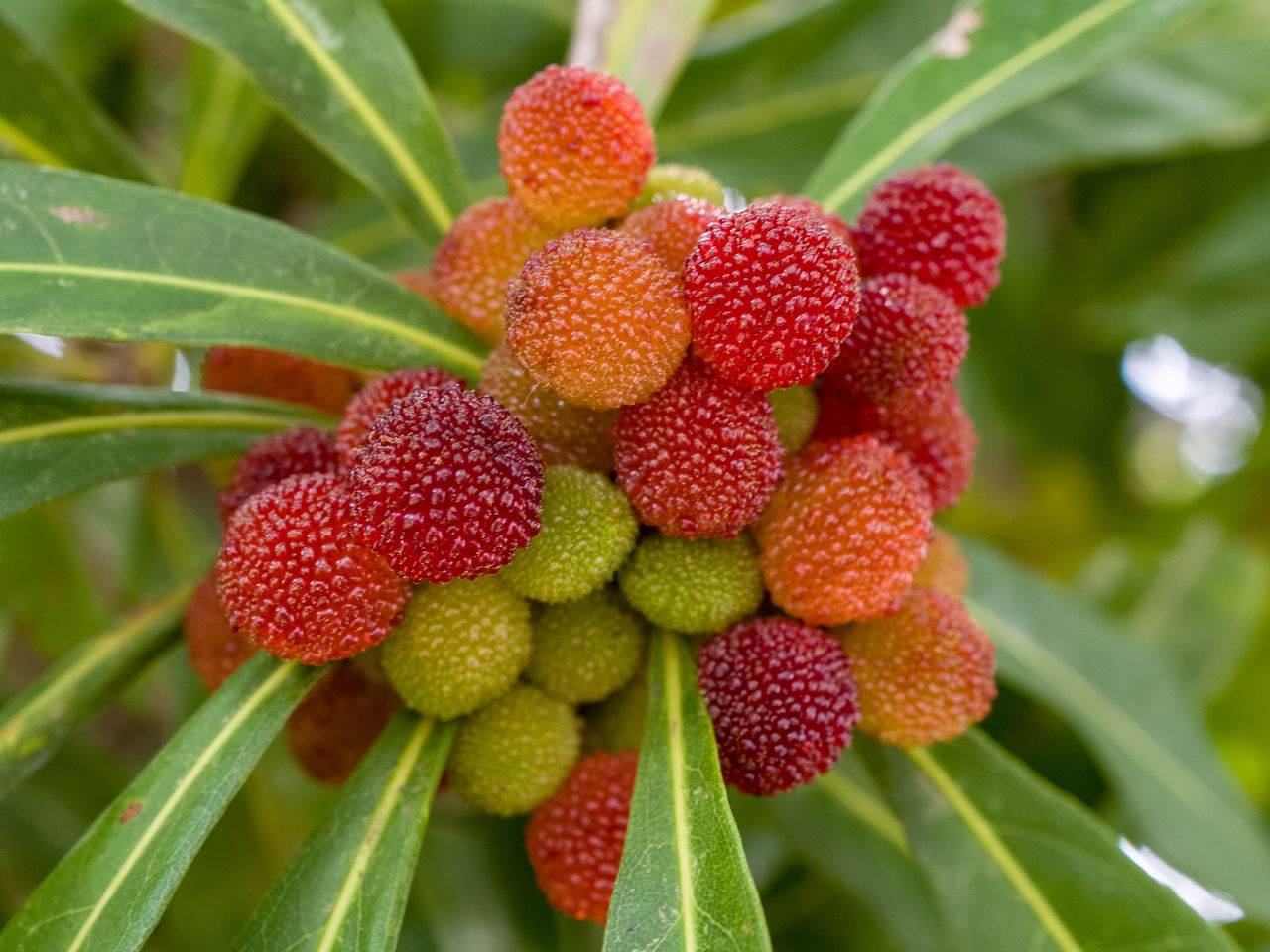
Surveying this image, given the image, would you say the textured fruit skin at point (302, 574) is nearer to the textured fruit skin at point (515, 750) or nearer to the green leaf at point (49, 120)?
the textured fruit skin at point (515, 750)

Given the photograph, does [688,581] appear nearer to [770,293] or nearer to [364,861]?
[770,293]

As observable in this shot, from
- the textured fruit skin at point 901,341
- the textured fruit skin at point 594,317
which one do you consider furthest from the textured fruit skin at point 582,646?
the textured fruit skin at point 901,341

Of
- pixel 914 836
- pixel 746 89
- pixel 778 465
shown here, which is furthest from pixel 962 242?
pixel 746 89

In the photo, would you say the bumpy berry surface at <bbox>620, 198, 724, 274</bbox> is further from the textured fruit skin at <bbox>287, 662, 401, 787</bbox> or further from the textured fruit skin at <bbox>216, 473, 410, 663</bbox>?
the textured fruit skin at <bbox>287, 662, 401, 787</bbox>

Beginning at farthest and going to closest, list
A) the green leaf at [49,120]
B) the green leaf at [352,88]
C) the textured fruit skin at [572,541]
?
1. the green leaf at [49,120]
2. the green leaf at [352,88]
3. the textured fruit skin at [572,541]

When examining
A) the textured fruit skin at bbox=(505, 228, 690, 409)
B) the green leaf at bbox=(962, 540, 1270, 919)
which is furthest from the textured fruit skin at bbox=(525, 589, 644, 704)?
the green leaf at bbox=(962, 540, 1270, 919)

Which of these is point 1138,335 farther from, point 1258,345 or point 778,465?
point 778,465

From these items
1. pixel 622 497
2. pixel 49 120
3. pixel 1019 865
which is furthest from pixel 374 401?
pixel 1019 865
